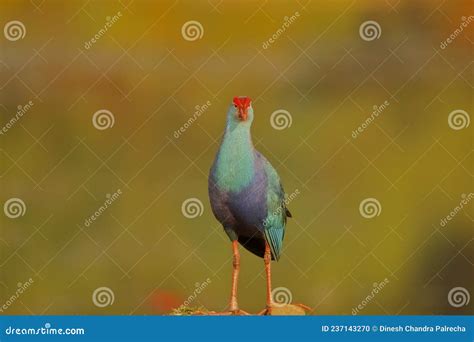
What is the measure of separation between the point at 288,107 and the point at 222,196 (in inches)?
120

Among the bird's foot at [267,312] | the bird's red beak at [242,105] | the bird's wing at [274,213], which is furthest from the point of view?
the bird's foot at [267,312]

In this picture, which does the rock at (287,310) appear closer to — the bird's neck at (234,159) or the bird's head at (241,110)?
the bird's neck at (234,159)

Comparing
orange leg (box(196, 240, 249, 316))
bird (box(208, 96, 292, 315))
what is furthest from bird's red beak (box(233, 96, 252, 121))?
orange leg (box(196, 240, 249, 316))

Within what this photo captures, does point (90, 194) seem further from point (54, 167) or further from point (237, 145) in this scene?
point (237, 145)

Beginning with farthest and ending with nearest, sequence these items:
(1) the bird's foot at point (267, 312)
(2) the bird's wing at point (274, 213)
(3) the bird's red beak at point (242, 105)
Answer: (1) the bird's foot at point (267, 312), (2) the bird's wing at point (274, 213), (3) the bird's red beak at point (242, 105)

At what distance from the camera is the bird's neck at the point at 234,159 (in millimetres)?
5863

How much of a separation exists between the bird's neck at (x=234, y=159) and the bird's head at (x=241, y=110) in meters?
0.04

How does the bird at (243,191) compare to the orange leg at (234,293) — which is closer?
the bird at (243,191)

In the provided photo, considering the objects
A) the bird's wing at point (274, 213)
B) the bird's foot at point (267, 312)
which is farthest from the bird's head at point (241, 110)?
the bird's foot at point (267, 312)

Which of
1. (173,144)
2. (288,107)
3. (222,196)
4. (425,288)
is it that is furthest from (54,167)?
(425,288)

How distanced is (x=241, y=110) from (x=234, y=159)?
0.33 m

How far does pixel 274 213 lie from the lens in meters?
6.11

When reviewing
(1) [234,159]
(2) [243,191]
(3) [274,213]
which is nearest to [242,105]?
(1) [234,159]

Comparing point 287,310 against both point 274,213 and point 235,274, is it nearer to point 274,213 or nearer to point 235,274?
point 235,274
